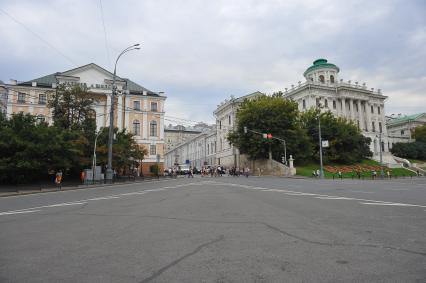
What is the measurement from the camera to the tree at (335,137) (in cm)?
6353

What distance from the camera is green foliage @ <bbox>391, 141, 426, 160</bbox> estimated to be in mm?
84781

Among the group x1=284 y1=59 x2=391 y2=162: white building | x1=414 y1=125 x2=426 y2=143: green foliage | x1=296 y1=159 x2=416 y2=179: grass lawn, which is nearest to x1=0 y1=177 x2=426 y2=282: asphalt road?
x1=296 y1=159 x2=416 y2=179: grass lawn

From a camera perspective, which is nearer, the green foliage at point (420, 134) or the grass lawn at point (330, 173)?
the grass lawn at point (330, 173)

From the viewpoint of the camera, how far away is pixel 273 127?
182ft

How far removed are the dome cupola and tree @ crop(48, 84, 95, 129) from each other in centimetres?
6574

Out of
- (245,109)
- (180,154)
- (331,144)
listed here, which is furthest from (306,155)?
(180,154)

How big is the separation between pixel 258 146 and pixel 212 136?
4795 centimetres

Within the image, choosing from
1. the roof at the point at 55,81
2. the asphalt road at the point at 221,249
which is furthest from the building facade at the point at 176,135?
the asphalt road at the point at 221,249

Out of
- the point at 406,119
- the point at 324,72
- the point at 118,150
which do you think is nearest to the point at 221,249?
the point at 118,150

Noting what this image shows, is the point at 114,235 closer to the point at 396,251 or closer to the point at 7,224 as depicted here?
the point at 7,224

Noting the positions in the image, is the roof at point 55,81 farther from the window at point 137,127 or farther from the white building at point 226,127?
the white building at point 226,127

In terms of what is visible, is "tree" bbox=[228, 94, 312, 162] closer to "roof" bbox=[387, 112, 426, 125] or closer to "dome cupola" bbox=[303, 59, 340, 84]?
"dome cupola" bbox=[303, 59, 340, 84]

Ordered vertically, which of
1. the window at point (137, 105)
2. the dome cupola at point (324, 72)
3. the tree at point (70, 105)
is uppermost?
the dome cupola at point (324, 72)

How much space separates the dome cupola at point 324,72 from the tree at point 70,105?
216 feet
